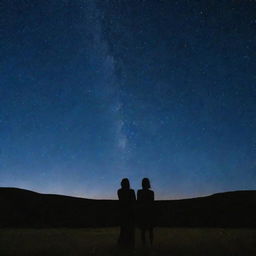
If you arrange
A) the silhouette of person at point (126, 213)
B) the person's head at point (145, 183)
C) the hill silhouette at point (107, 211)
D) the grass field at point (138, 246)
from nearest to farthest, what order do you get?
the grass field at point (138, 246) < the person's head at point (145, 183) < the silhouette of person at point (126, 213) < the hill silhouette at point (107, 211)

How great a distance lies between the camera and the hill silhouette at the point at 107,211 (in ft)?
91.5

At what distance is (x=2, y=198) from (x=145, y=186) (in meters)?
28.3

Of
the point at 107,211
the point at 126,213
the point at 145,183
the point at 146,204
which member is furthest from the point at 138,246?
the point at 107,211

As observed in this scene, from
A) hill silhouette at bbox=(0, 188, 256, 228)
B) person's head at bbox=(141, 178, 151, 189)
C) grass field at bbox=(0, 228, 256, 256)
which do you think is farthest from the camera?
hill silhouette at bbox=(0, 188, 256, 228)

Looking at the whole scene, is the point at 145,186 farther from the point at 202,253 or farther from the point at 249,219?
the point at 249,219

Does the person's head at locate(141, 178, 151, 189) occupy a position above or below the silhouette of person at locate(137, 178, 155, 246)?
above

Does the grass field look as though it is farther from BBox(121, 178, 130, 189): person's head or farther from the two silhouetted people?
BBox(121, 178, 130, 189): person's head

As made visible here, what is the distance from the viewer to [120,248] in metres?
9.47

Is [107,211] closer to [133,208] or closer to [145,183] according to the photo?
[133,208]

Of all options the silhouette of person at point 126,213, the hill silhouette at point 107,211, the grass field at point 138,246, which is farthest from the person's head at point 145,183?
the hill silhouette at point 107,211

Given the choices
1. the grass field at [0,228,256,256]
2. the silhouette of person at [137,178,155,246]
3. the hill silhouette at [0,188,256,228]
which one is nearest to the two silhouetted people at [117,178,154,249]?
the silhouette of person at [137,178,155,246]

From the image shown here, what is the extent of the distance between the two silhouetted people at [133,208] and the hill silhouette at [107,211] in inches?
734

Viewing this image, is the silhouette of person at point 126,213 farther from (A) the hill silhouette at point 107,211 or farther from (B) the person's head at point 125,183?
(A) the hill silhouette at point 107,211

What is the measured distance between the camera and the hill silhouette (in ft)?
91.5
